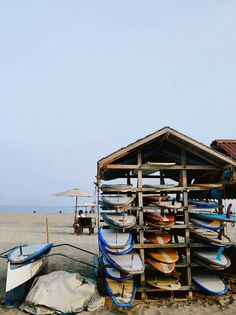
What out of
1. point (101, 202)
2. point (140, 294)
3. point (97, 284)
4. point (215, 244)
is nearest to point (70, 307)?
point (97, 284)

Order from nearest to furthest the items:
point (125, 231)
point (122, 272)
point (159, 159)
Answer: point (122, 272) < point (125, 231) < point (159, 159)

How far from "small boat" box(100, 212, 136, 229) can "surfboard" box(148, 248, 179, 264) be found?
1050mm

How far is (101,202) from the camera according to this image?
869 cm

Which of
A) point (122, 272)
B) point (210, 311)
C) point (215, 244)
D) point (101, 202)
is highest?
point (101, 202)

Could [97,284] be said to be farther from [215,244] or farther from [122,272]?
[215,244]

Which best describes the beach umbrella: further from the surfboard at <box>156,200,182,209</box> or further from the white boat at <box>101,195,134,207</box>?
the surfboard at <box>156,200,182,209</box>

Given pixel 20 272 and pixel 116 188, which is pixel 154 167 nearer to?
pixel 116 188

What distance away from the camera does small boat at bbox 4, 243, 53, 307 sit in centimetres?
733

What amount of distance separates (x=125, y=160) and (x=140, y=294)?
3.73 m

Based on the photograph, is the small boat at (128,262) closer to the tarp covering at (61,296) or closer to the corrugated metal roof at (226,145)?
the tarp covering at (61,296)

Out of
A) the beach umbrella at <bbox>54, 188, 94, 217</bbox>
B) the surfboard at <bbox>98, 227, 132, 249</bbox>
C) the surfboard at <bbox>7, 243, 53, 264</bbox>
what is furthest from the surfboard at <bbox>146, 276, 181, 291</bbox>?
the beach umbrella at <bbox>54, 188, 94, 217</bbox>

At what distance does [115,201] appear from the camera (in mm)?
8133

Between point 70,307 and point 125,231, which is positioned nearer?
point 70,307

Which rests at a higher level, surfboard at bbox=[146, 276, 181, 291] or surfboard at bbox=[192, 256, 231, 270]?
surfboard at bbox=[192, 256, 231, 270]
